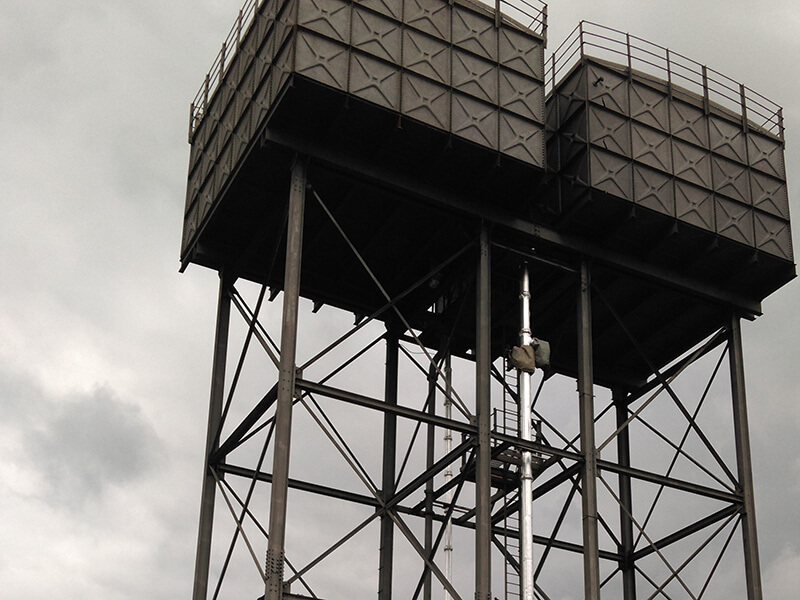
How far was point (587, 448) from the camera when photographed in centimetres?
3453

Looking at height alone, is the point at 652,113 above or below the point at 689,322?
above

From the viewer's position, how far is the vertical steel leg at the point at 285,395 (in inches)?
1146

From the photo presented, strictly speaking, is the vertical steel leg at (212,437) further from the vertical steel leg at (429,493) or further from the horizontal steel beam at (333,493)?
the vertical steel leg at (429,493)

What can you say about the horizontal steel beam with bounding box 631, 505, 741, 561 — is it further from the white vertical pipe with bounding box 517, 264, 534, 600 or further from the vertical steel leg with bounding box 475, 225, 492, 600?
the vertical steel leg with bounding box 475, 225, 492, 600

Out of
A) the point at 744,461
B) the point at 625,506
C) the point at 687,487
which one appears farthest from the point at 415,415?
the point at 625,506

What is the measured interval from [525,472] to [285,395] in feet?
24.3

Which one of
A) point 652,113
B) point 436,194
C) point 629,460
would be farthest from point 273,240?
point 629,460

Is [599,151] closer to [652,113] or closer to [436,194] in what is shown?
[652,113]

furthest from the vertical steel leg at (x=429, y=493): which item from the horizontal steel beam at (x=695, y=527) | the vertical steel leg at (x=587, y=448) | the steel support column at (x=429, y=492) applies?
the horizontal steel beam at (x=695, y=527)

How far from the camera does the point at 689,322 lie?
131ft

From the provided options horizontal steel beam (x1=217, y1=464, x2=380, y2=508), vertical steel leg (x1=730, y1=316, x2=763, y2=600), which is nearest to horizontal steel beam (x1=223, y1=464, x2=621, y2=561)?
horizontal steel beam (x1=217, y1=464, x2=380, y2=508)

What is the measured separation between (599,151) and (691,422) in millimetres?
8871

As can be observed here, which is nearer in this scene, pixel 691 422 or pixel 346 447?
pixel 346 447

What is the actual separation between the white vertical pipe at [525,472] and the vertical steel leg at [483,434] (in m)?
1.72
